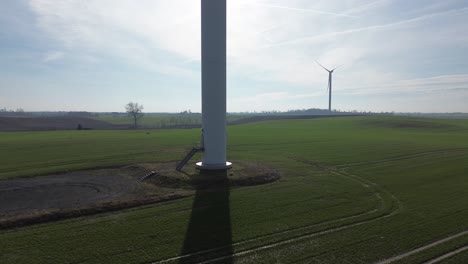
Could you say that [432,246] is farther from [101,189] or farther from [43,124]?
[43,124]

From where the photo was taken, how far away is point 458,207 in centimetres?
1645

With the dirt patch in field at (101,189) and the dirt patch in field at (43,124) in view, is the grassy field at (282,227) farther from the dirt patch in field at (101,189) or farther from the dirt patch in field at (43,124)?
the dirt patch in field at (43,124)

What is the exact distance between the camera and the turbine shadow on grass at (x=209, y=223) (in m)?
11.5

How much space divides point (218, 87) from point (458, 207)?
15.5 metres

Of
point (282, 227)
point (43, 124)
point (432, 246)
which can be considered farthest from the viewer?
point (43, 124)

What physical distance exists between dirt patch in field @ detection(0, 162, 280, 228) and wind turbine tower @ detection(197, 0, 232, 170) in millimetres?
1671

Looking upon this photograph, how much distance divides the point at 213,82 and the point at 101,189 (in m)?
10.0

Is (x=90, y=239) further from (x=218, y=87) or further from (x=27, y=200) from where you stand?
(x=218, y=87)

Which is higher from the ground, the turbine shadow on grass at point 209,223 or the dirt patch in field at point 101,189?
the dirt patch in field at point 101,189

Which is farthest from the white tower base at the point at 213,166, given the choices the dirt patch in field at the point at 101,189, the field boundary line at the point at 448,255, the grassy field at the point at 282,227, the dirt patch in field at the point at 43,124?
the dirt patch in field at the point at 43,124

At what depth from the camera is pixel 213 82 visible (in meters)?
24.3

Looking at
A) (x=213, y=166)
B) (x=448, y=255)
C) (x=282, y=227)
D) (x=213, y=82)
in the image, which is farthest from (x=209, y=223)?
(x=213, y=82)

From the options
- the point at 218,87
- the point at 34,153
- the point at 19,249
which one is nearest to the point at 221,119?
the point at 218,87

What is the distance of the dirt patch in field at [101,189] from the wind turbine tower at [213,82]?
167 centimetres
